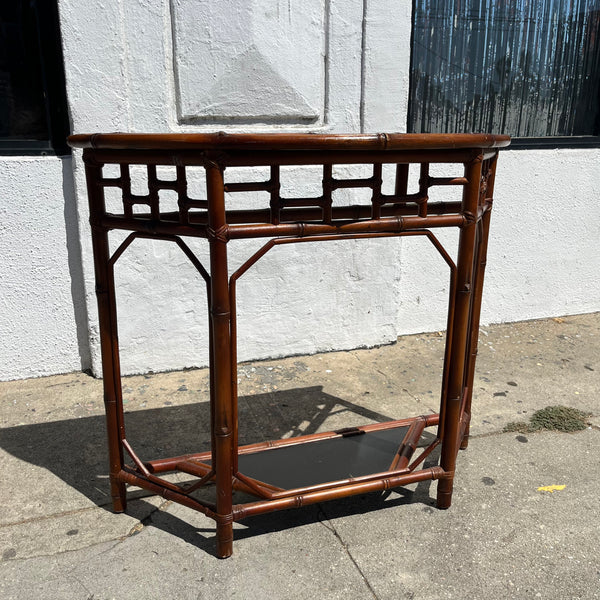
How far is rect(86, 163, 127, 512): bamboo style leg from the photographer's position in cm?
208

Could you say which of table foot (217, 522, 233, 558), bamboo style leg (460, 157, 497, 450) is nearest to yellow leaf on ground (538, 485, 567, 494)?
bamboo style leg (460, 157, 497, 450)

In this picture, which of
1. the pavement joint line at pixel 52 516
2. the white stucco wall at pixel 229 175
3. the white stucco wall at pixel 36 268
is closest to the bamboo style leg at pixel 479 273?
the white stucco wall at pixel 229 175

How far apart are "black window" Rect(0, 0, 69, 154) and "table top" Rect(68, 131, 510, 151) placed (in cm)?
166

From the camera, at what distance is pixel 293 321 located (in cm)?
388

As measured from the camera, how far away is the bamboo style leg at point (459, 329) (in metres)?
2.03

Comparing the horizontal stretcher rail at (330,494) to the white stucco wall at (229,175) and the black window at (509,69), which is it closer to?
the white stucco wall at (229,175)

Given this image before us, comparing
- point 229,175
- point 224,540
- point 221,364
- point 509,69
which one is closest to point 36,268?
point 229,175

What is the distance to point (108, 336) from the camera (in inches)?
85.9

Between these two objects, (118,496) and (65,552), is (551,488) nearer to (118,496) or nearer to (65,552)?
(118,496)

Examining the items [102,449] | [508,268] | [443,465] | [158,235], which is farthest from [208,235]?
[508,268]

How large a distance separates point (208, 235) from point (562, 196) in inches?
142

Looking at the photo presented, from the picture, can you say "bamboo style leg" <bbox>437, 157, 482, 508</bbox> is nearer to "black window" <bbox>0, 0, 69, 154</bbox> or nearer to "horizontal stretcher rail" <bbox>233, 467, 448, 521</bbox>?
"horizontal stretcher rail" <bbox>233, 467, 448, 521</bbox>

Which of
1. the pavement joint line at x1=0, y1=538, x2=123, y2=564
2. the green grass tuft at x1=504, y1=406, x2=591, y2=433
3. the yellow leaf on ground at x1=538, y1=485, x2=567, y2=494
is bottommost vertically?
the green grass tuft at x1=504, y1=406, x2=591, y2=433

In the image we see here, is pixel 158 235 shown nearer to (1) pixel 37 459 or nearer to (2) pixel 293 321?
(1) pixel 37 459
